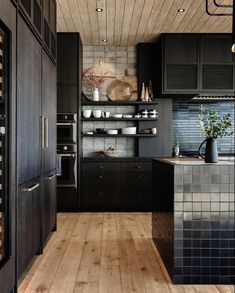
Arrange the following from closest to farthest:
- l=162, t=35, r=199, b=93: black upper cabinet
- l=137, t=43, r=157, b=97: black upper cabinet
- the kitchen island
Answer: the kitchen island < l=162, t=35, r=199, b=93: black upper cabinet < l=137, t=43, r=157, b=97: black upper cabinet

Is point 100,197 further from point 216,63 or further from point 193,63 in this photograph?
point 216,63

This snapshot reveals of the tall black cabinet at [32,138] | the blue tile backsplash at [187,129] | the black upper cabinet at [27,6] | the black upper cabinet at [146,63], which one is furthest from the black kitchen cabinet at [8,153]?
the blue tile backsplash at [187,129]

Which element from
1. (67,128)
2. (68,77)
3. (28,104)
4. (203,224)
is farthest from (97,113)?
(203,224)

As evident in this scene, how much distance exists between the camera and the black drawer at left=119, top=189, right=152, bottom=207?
5.85 meters

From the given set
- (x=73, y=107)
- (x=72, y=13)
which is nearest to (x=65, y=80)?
(x=73, y=107)

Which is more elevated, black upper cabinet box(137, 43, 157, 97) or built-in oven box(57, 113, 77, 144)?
black upper cabinet box(137, 43, 157, 97)

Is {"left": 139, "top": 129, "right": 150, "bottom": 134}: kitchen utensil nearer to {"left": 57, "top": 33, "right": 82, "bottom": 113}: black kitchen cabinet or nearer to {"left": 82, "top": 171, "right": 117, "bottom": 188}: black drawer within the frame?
{"left": 82, "top": 171, "right": 117, "bottom": 188}: black drawer

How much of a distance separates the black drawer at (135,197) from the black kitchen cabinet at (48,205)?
64.9 inches

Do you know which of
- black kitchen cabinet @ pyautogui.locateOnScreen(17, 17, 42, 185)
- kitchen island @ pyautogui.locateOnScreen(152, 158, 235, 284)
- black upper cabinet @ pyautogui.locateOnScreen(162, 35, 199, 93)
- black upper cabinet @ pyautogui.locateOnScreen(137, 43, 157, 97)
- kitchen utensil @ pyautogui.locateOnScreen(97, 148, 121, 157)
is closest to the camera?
black kitchen cabinet @ pyautogui.locateOnScreen(17, 17, 42, 185)

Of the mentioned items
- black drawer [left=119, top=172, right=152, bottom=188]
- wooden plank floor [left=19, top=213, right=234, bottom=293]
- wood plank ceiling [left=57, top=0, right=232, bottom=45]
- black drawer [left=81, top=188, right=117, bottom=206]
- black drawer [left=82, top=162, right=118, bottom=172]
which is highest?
wood plank ceiling [left=57, top=0, right=232, bottom=45]

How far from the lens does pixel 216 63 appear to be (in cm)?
574

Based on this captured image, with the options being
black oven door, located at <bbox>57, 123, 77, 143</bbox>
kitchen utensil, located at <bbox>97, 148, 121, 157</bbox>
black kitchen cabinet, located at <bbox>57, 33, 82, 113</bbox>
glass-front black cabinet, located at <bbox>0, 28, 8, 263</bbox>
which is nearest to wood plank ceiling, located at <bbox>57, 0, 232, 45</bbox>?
black kitchen cabinet, located at <bbox>57, 33, 82, 113</bbox>

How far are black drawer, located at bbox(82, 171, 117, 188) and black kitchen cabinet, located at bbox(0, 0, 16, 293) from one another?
3363 millimetres

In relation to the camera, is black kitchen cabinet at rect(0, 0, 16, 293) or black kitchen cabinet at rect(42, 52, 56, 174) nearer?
black kitchen cabinet at rect(0, 0, 16, 293)
